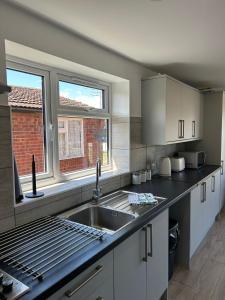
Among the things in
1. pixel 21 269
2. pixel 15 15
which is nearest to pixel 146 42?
pixel 15 15

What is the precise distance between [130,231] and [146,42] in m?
1.47

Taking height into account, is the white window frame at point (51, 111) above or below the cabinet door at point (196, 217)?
above

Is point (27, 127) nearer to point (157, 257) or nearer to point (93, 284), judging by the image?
point (93, 284)

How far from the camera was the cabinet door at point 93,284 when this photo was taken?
3.19 ft

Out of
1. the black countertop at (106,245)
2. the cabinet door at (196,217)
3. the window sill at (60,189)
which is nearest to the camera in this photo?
the black countertop at (106,245)

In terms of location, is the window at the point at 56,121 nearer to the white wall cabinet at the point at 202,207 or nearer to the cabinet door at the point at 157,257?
the cabinet door at the point at 157,257

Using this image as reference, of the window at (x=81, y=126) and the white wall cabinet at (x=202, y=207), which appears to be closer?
the window at (x=81, y=126)

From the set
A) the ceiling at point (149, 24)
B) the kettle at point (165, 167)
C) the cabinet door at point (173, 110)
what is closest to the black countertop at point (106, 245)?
the kettle at point (165, 167)

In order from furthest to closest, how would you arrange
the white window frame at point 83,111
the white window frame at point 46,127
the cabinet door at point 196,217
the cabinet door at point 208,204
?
the cabinet door at point 208,204 → the cabinet door at point 196,217 → the white window frame at point 83,111 → the white window frame at point 46,127

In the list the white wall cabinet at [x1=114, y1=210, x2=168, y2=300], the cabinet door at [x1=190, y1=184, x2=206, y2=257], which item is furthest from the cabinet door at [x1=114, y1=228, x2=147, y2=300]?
the cabinet door at [x1=190, y1=184, x2=206, y2=257]

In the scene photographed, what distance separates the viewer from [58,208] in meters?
1.69

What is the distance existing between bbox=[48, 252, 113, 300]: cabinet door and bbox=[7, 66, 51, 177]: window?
946mm

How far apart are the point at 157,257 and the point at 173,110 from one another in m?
1.60

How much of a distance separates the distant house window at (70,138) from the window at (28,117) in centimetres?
18
